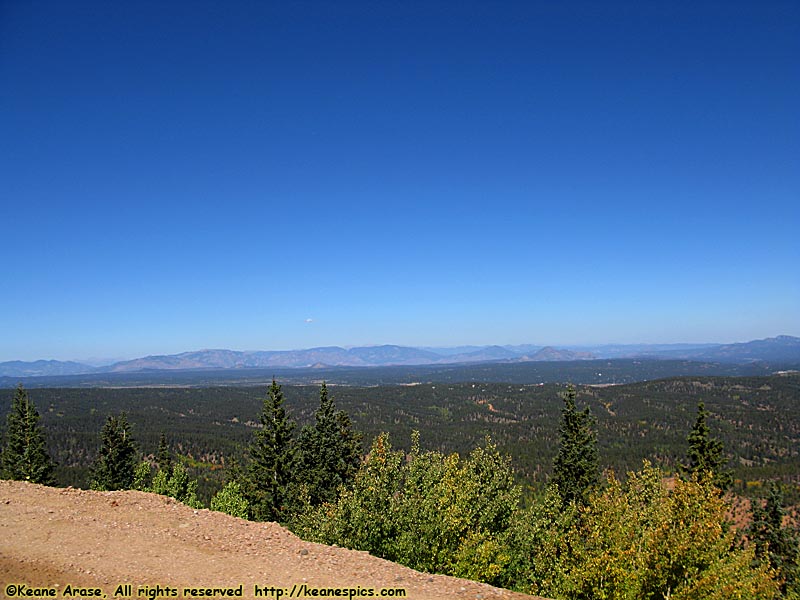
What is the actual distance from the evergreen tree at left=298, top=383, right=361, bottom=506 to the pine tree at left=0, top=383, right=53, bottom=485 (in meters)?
26.0

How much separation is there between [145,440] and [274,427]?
150m

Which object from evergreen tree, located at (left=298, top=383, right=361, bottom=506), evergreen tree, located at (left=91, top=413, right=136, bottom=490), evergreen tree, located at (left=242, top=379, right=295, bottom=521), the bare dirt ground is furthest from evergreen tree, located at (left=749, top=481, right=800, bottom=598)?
evergreen tree, located at (left=91, top=413, right=136, bottom=490)

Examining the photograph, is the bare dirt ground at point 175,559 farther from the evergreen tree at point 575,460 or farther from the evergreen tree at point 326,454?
the evergreen tree at point 575,460

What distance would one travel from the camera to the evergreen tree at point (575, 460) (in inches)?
1720

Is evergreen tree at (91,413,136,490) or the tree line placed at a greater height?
the tree line

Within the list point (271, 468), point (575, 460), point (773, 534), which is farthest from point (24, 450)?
point (773, 534)

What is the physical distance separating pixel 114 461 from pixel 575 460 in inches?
1865

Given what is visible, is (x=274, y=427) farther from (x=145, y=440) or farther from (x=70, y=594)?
(x=145, y=440)

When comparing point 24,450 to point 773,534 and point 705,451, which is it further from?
point 773,534

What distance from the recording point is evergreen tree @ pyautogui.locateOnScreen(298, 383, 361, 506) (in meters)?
42.2

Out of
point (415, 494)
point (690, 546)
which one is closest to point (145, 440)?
point (415, 494)

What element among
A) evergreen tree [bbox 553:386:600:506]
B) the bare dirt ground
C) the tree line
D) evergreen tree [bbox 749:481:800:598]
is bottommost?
evergreen tree [bbox 749:481:800:598]

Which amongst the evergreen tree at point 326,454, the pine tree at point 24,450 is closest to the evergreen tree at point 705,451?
the evergreen tree at point 326,454

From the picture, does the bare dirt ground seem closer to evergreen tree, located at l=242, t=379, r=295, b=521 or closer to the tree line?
the tree line
